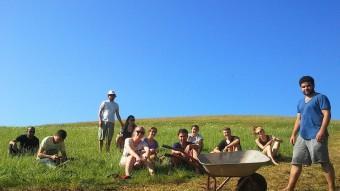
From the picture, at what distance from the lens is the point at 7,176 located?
32.4ft

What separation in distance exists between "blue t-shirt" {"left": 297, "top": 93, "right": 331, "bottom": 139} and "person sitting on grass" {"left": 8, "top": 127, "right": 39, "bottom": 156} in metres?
7.94

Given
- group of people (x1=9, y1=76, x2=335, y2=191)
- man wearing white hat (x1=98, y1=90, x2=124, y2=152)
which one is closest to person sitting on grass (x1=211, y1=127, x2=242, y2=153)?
group of people (x1=9, y1=76, x2=335, y2=191)

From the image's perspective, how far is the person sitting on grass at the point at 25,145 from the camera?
13.3 m

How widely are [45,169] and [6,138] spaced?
10.7m

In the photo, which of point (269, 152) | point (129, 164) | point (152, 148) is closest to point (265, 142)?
point (269, 152)

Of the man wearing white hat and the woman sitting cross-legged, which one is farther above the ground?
the man wearing white hat

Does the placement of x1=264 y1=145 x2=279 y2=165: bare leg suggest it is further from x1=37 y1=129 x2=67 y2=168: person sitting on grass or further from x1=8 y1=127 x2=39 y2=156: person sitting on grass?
x1=8 y1=127 x2=39 y2=156: person sitting on grass

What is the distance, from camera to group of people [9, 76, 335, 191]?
8.29m

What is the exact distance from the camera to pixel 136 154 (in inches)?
428

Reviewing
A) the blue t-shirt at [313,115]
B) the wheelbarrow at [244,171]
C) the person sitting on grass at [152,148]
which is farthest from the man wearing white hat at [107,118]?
the blue t-shirt at [313,115]

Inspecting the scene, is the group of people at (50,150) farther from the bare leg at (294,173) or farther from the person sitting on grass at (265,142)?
the person sitting on grass at (265,142)

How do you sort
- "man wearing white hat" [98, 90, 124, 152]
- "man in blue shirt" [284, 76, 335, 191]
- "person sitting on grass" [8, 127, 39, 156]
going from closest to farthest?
"man in blue shirt" [284, 76, 335, 191], "person sitting on grass" [8, 127, 39, 156], "man wearing white hat" [98, 90, 124, 152]

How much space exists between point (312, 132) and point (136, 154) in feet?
13.8

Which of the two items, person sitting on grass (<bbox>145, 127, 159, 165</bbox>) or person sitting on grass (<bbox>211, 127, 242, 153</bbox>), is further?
person sitting on grass (<bbox>211, 127, 242, 153</bbox>)
